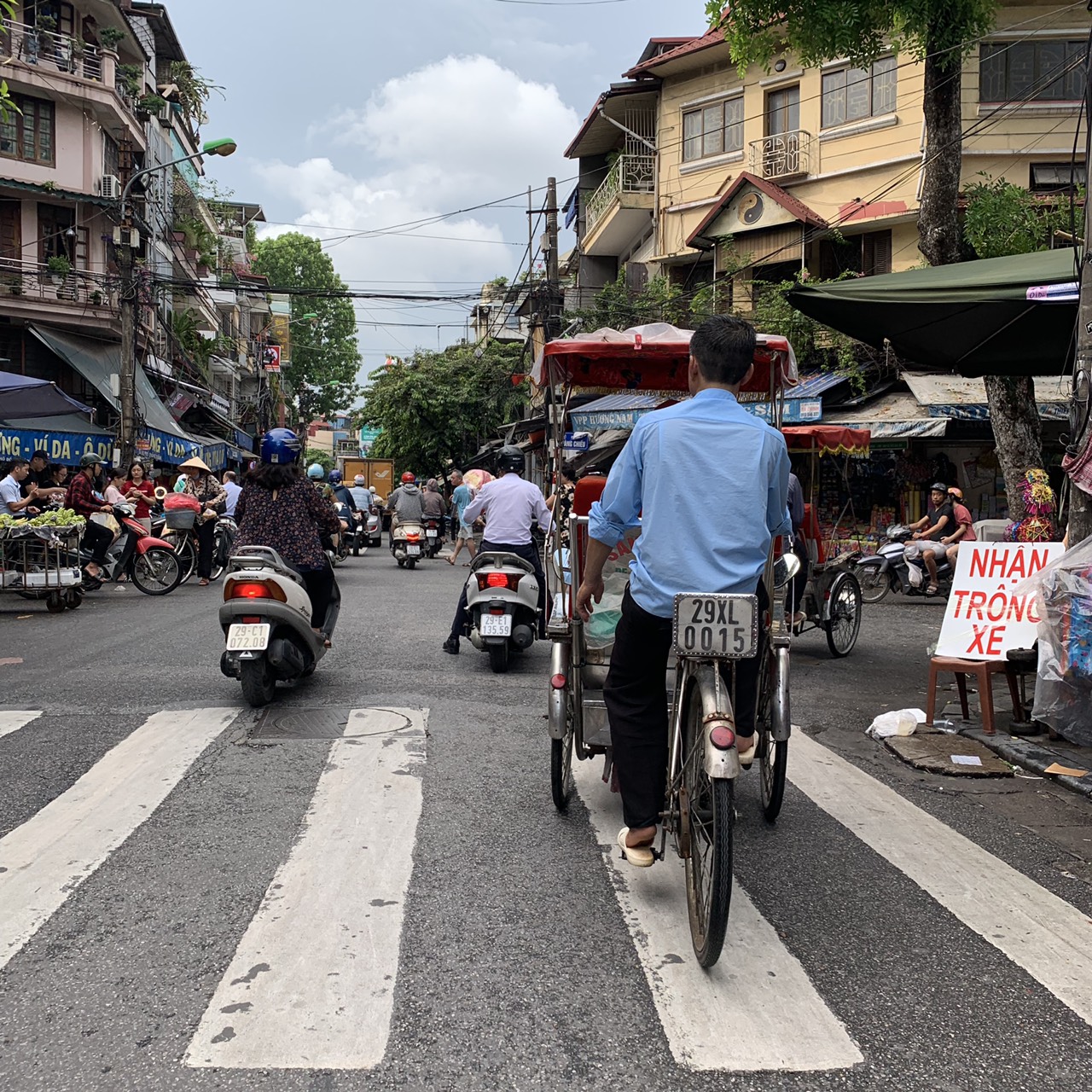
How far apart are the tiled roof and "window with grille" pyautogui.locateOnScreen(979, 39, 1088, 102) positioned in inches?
151

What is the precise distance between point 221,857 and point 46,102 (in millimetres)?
29861

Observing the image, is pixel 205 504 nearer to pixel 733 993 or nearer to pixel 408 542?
pixel 408 542

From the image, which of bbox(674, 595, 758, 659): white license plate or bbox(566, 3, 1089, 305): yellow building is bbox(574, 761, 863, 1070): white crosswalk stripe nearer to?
bbox(674, 595, 758, 659): white license plate

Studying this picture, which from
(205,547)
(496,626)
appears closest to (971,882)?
(496,626)

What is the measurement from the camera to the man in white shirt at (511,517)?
9164 millimetres

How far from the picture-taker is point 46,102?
28.6m

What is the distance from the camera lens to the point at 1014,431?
10.7 m

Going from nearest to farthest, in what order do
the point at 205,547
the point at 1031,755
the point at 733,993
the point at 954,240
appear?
the point at 733,993
the point at 1031,755
the point at 954,240
the point at 205,547

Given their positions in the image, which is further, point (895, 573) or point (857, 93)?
point (857, 93)

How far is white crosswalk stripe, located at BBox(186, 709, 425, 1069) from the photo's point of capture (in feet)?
9.06

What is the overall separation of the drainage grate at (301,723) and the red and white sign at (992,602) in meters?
3.74

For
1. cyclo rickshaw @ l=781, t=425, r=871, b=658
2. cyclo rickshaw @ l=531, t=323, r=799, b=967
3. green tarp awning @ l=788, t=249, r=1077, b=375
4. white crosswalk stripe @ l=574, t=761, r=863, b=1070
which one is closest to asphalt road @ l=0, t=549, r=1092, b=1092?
white crosswalk stripe @ l=574, t=761, r=863, b=1070

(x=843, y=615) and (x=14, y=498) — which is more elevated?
(x=14, y=498)

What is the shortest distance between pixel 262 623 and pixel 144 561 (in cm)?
893
